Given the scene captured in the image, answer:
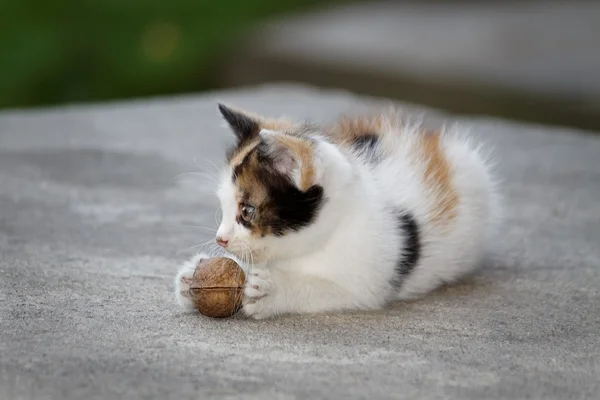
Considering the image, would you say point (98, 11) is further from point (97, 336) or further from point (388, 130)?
point (97, 336)

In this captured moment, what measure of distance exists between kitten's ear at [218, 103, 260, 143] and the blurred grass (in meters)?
3.71

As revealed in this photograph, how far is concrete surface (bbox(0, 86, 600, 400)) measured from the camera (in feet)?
5.42

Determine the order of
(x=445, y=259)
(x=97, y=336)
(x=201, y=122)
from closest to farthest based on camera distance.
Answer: (x=97, y=336)
(x=445, y=259)
(x=201, y=122)

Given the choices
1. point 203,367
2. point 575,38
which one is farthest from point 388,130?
point 575,38

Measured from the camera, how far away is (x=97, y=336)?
184cm

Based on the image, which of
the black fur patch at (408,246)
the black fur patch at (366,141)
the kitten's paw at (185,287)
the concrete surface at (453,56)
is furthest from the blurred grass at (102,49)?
the black fur patch at (408,246)

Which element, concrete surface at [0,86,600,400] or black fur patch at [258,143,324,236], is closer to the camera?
concrete surface at [0,86,600,400]

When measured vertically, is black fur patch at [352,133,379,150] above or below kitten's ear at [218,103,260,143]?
below

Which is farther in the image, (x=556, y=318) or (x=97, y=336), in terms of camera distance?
(x=556, y=318)

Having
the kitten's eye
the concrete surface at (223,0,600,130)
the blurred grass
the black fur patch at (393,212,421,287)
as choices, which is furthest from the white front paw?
the blurred grass

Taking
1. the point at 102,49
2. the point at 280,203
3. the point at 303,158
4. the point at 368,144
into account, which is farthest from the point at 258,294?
the point at 102,49

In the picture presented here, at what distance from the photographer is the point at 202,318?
1972 mm

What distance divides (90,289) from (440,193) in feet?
2.65

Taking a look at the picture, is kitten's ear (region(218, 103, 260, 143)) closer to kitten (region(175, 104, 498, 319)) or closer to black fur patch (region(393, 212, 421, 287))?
kitten (region(175, 104, 498, 319))
